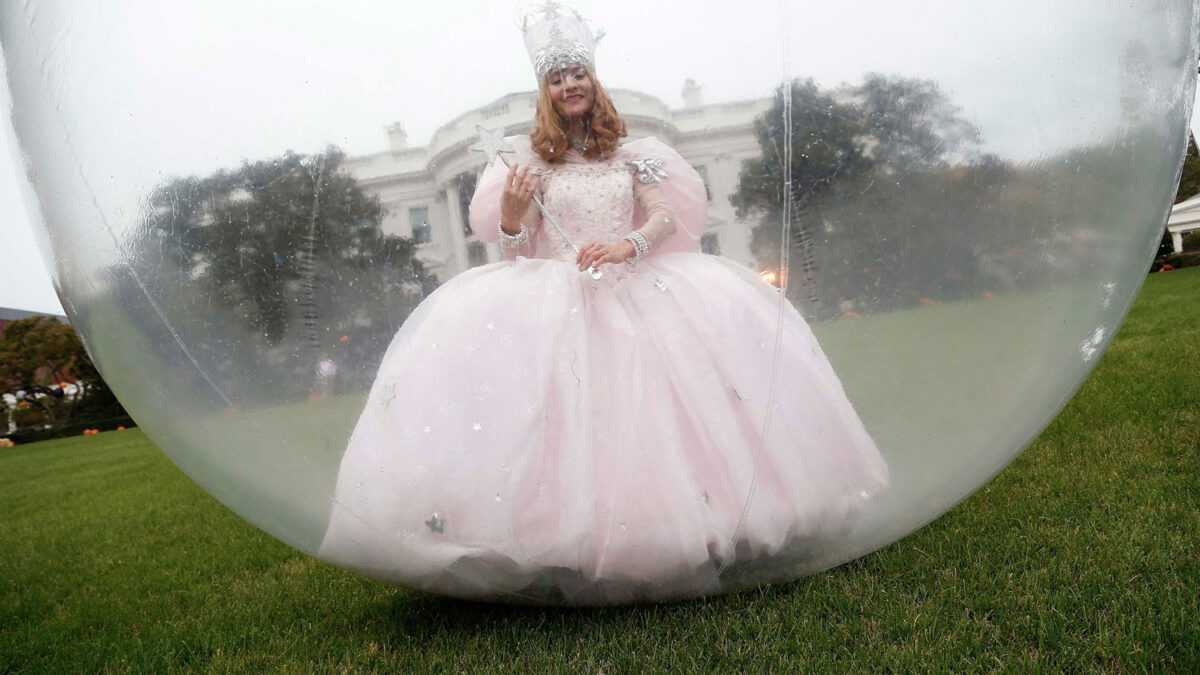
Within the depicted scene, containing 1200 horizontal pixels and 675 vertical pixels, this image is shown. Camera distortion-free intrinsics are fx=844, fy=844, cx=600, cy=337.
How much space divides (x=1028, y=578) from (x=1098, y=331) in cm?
66

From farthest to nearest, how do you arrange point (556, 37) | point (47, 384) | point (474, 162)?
point (47, 384)
point (474, 162)
point (556, 37)

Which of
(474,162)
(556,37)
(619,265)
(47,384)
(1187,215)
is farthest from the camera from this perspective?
(47,384)

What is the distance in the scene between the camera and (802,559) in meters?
2.14

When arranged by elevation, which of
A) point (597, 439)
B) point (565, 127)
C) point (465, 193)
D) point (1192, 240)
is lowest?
point (1192, 240)

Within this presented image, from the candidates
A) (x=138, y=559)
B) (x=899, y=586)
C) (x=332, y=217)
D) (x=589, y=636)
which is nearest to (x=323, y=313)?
(x=332, y=217)

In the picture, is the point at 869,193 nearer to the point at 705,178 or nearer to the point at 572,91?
the point at 705,178

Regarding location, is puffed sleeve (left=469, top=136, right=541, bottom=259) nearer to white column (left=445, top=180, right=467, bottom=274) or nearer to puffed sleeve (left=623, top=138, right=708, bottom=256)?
white column (left=445, top=180, right=467, bottom=274)

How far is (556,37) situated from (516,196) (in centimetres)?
39

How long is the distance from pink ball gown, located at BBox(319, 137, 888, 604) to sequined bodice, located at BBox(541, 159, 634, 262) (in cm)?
7

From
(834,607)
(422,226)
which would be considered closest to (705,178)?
(422,226)

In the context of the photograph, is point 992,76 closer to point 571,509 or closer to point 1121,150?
point 1121,150

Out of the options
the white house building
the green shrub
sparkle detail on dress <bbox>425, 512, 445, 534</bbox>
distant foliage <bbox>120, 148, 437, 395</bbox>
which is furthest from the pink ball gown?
the green shrub

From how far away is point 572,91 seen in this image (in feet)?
6.00

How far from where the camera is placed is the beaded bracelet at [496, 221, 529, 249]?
6.55 feet
